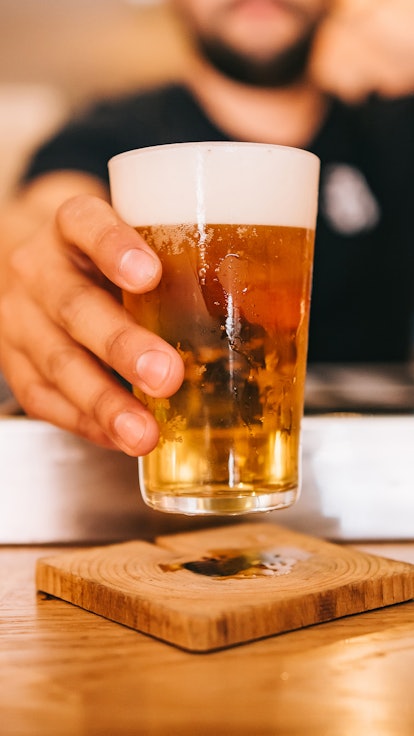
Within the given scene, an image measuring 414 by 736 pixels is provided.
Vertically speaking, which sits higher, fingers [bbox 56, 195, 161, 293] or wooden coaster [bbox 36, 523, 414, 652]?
fingers [bbox 56, 195, 161, 293]

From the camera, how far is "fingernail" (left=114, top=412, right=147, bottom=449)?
0.81 meters

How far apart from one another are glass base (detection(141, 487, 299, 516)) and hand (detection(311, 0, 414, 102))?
2535mm

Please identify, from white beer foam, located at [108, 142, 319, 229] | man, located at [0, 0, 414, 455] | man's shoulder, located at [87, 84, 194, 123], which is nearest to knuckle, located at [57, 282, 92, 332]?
white beer foam, located at [108, 142, 319, 229]

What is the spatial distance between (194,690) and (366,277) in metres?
2.50

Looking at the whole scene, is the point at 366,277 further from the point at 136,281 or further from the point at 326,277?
the point at 136,281

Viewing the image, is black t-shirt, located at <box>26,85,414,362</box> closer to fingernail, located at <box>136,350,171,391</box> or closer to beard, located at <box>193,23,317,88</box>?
beard, located at <box>193,23,317,88</box>

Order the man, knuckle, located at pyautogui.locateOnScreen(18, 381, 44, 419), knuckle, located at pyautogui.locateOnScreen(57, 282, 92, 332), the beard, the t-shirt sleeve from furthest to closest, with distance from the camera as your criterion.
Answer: the beard < the man < the t-shirt sleeve < knuckle, located at pyautogui.locateOnScreen(18, 381, 44, 419) < knuckle, located at pyautogui.locateOnScreen(57, 282, 92, 332)

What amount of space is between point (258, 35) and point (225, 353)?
2.59 meters

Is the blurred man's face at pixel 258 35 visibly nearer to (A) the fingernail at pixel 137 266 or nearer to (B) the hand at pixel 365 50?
(B) the hand at pixel 365 50

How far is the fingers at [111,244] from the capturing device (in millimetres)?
789

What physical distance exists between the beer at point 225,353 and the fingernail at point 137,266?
0.02 meters

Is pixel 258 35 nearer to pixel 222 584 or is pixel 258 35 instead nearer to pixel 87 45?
pixel 87 45

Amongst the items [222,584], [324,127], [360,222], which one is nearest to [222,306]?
[222,584]

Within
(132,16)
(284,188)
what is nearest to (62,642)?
(284,188)
